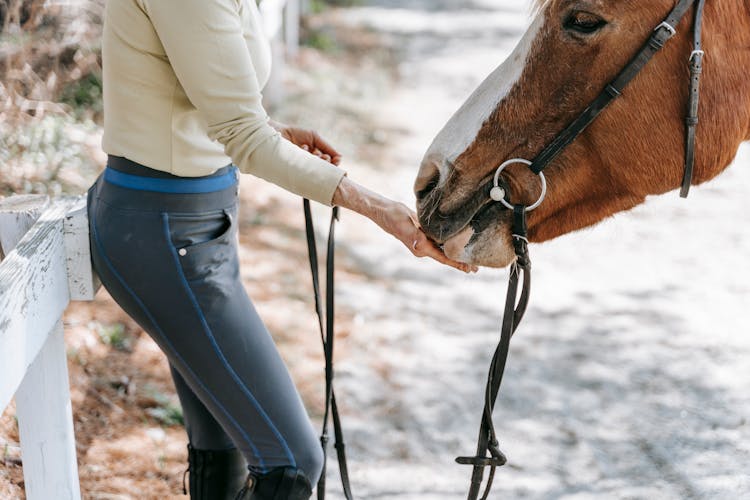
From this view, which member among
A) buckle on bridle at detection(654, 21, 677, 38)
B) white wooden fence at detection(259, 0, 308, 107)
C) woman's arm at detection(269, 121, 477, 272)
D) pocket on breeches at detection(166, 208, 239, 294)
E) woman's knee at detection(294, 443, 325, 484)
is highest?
white wooden fence at detection(259, 0, 308, 107)

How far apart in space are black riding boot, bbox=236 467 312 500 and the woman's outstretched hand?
65 cm

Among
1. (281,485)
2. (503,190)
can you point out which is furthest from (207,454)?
(503,190)

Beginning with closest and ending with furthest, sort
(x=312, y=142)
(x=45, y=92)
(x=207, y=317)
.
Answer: (x=207, y=317) → (x=312, y=142) → (x=45, y=92)

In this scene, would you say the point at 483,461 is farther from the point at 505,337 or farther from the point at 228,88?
the point at 228,88

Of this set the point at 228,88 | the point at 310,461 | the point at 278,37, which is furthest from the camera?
the point at 278,37

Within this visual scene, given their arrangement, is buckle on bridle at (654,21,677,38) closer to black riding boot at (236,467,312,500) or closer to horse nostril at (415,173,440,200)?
A: horse nostril at (415,173,440,200)

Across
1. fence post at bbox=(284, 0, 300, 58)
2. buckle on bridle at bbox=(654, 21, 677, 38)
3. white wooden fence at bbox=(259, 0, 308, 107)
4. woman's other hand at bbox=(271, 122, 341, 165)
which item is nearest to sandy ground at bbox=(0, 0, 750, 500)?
buckle on bridle at bbox=(654, 21, 677, 38)

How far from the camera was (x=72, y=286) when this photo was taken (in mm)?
2080

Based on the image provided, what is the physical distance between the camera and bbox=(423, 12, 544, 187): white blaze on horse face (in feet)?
6.74

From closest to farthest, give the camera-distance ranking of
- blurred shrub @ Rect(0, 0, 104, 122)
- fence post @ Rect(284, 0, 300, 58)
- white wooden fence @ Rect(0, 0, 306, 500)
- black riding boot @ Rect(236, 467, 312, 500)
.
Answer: white wooden fence @ Rect(0, 0, 306, 500), black riding boot @ Rect(236, 467, 312, 500), blurred shrub @ Rect(0, 0, 104, 122), fence post @ Rect(284, 0, 300, 58)

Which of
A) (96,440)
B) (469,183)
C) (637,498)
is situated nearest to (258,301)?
(96,440)

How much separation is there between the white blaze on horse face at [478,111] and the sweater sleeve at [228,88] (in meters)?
0.32

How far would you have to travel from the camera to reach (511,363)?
4168mm

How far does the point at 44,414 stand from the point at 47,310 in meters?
0.32
